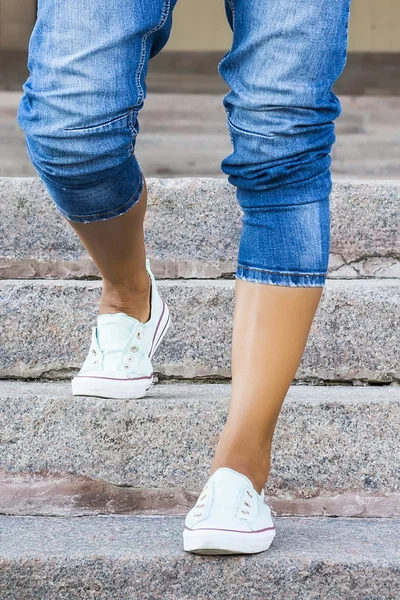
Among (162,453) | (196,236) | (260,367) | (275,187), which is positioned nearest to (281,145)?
(275,187)

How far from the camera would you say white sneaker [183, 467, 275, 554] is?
33.5 inches

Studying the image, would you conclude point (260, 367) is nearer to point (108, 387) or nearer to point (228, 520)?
point (228, 520)

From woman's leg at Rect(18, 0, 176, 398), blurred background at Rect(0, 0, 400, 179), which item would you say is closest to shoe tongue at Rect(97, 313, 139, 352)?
woman's leg at Rect(18, 0, 176, 398)

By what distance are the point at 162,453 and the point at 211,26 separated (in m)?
2.26

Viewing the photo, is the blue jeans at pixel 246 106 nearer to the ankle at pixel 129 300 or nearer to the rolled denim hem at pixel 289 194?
the rolled denim hem at pixel 289 194

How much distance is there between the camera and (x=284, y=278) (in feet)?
2.97

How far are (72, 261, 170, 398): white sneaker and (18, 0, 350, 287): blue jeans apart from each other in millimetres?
286

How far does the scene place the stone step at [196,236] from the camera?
5.22ft

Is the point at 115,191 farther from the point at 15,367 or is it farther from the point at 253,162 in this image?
the point at 15,367

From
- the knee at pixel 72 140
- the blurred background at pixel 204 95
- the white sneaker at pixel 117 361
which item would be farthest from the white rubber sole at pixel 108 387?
the blurred background at pixel 204 95

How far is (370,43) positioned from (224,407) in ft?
7.55

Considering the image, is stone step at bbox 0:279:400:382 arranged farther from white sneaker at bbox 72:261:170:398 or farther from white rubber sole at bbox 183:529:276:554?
white rubber sole at bbox 183:529:276:554

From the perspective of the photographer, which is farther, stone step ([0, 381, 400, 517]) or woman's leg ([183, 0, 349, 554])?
stone step ([0, 381, 400, 517])

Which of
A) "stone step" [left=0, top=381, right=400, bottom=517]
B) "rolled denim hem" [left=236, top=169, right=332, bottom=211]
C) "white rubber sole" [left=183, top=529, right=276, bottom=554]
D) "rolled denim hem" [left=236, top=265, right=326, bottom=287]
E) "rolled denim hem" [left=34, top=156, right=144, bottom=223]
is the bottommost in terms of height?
"stone step" [left=0, top=381, right=400, bottom=517]
